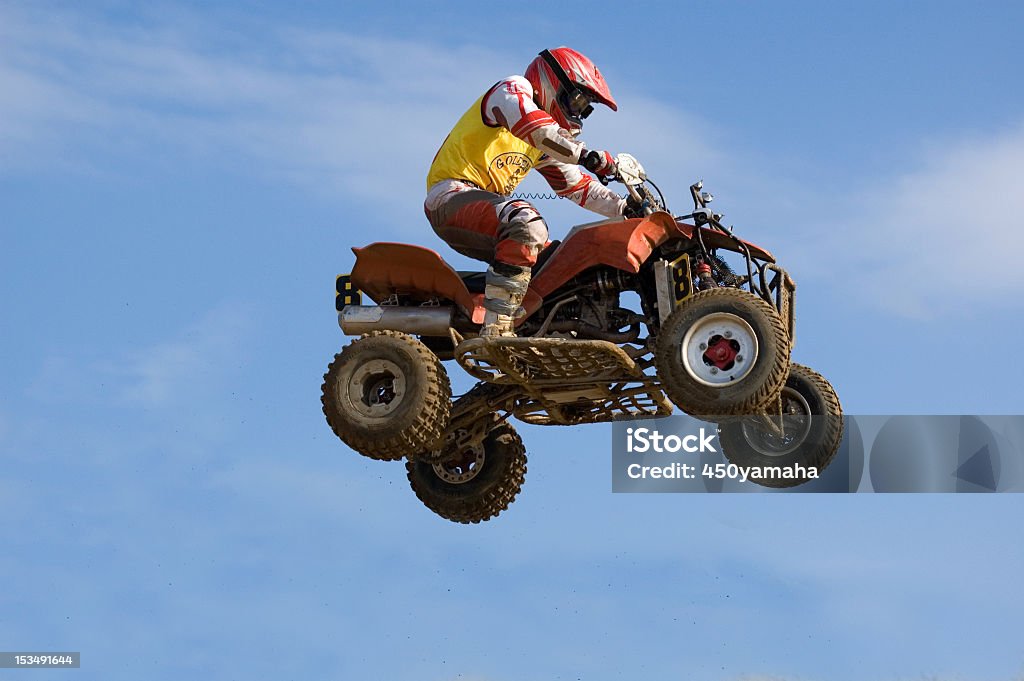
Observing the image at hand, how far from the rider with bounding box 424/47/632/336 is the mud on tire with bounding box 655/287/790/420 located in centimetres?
143

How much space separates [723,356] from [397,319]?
2877mm

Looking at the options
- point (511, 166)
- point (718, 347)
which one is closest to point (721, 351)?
point (718, 347)

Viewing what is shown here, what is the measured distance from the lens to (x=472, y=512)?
2066cm

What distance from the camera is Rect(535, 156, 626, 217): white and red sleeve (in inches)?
776

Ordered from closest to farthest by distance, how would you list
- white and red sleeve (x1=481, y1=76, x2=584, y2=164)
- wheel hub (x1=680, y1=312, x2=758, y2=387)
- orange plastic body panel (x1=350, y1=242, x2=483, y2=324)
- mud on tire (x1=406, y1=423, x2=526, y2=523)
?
wheel hub (x1=680, y1=312, x2=758, y2=387) → white and red sleeve (x1=481, y1=76, x2=584, y2=164) → orange plastic body panel (x1=350, y1=242, x2=483, y2=324) → mud on tire (x1=406, y1=423, x2=526, y2=523)

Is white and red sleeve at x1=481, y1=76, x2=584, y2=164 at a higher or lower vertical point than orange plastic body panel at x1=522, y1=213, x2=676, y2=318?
higher

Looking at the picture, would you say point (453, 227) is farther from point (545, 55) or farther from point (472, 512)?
point (472, 512)

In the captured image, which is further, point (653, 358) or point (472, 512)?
point (472, 512)

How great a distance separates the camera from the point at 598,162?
18734mm

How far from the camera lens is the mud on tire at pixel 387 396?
18469 millimetres

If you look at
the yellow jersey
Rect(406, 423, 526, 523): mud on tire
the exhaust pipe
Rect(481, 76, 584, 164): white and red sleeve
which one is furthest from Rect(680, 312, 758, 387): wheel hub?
Rect(406, 423, 526, 523): mud on tire

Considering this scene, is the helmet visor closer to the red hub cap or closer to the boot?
the boot

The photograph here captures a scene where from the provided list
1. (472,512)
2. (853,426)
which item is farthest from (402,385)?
(853,426)

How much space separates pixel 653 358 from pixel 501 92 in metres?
2.60
